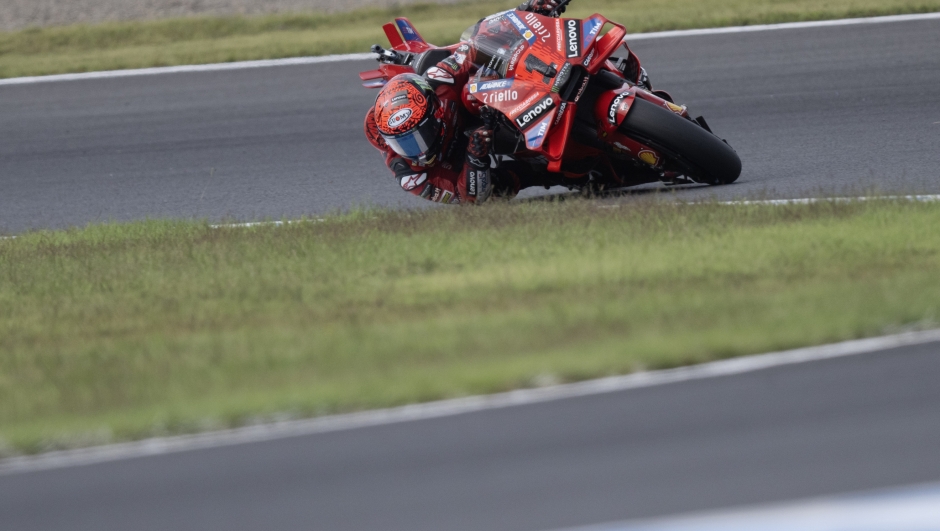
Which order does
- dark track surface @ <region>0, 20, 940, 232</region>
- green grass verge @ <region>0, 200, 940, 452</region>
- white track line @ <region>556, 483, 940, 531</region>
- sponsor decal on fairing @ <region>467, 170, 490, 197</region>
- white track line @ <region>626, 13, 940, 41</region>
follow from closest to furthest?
white track line @ <region>556, 483, 940, 531</region>, green grass verge @ <region>0, 200, 940, 452</region>, sponsor decal on fairing @ <region>467, 170, 490, 197</region>, dark track surface @ <region>0, 20, 940, 232</region>, white track line @ <region>626, 13, 940, 41</region>

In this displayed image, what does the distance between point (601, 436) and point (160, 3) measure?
12855mm

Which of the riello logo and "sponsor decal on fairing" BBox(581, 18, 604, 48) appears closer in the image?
the riello logo

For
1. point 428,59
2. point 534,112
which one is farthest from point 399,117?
point 534,112

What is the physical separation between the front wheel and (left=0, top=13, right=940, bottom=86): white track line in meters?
5.48

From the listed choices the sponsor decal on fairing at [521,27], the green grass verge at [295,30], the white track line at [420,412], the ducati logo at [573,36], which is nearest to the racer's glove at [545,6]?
the sponsor decal on fairing at [521,27]

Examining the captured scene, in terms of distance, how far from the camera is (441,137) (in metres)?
7.96

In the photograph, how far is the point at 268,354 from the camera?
18.2 ft

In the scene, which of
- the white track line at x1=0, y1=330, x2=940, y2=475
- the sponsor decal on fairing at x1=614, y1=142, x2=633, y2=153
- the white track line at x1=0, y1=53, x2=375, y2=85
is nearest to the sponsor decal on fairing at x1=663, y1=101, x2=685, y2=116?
the sponsor decal on fairing at x1=614, y1=142, x2=633, y2=153

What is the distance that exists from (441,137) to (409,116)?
0.36 meters

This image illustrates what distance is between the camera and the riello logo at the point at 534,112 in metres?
7.38

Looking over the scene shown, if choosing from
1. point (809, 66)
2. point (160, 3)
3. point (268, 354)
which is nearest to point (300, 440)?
point (268, 354)

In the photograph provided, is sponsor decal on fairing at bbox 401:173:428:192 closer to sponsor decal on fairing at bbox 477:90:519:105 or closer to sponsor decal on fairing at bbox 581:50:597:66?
sponsor decal on fairing at bbox 477:90:519:105

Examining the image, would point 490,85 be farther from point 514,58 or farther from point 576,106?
point 576,106

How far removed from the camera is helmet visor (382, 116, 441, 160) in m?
7.76
